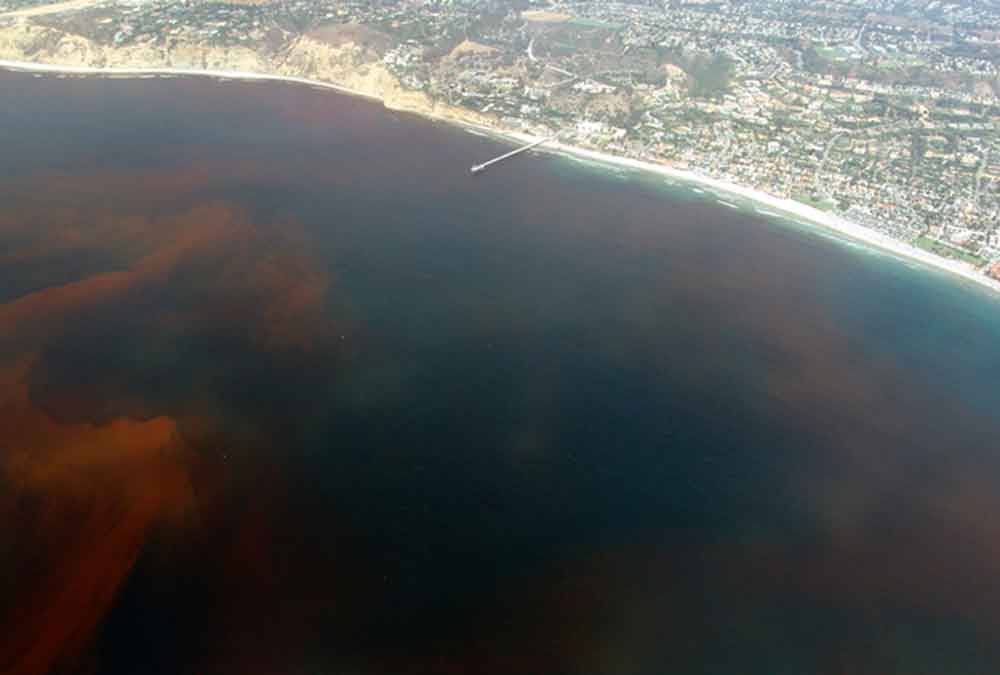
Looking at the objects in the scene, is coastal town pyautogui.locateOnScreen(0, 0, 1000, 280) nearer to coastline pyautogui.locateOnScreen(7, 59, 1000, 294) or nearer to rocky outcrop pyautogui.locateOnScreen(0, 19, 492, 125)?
rocky outcrop pyautogui.locateOnScreen(0, 19, 492, 125)

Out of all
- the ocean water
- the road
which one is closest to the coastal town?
the road

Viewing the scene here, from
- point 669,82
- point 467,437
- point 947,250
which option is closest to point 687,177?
point 947,250

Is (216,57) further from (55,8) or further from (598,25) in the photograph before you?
(598,25)

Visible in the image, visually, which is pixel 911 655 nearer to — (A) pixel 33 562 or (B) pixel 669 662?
(B) pixel 669 662

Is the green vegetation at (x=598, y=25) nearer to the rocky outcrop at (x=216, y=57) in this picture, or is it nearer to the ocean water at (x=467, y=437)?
the rocky outcrop at (x=216, y=57)

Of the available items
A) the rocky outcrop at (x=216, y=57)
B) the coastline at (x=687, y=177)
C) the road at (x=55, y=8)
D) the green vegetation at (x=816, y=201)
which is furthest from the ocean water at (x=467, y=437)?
the road at (x=55, y=8)
